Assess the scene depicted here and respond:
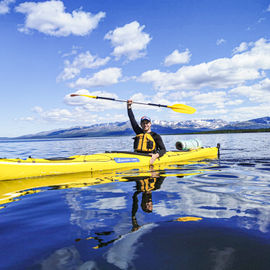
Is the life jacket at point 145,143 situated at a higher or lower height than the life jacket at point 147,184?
higher

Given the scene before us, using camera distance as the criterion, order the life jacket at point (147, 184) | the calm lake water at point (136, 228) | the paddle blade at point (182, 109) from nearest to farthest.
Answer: the calm lake water at point (136, 228) → the life jacket at point (147, 184) → the paddle blade at point (182, 109)

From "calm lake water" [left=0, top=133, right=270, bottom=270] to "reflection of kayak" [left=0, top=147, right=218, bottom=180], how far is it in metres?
1.56

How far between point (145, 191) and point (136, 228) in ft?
8.02

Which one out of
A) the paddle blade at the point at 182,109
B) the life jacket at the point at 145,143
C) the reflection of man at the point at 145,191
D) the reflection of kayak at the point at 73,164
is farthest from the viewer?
the paddle blade at the point at 182,109

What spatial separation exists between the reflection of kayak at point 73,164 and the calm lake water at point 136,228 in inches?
61.3

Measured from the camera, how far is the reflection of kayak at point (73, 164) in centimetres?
752

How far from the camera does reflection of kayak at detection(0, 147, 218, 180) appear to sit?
24.7 feet

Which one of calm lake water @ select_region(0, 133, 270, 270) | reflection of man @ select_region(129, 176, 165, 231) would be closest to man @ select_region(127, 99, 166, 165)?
reflection of man @ select_region(129, 176, 165, 231)

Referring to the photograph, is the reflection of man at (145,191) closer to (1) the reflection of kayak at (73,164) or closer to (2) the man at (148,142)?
(1) the reflection of kayak at (73,164)

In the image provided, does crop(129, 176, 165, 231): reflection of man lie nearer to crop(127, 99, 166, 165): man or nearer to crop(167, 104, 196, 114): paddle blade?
crop(127, 99, 166, 165): man

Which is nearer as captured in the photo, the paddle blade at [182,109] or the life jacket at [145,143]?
the life jacket at [145,143]

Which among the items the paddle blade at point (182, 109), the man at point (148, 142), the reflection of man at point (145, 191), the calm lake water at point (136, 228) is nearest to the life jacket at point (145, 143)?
the man at point (148, 142)

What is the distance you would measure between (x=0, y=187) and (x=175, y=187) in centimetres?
541

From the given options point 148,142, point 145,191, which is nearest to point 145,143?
point 148,142
